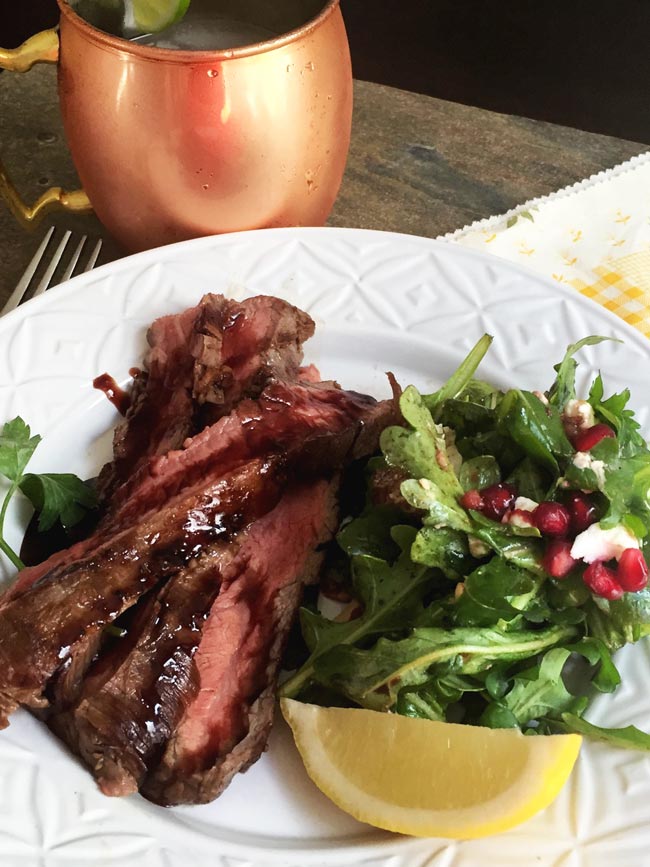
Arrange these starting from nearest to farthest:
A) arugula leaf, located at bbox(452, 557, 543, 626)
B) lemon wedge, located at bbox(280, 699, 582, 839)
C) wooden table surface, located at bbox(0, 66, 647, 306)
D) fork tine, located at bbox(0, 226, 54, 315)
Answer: lemon wedge, located at bbox(280, 699, 582, 839), arugula leaf, located at bbox(452, 557, 543, 626), fork tine, located at bbox(0, 226, 54, 315), wooden table surface, located at bbox(0, 66, 647, 306)

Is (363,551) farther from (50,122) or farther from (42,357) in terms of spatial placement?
(50,122)

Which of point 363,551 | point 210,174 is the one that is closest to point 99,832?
point 363,551

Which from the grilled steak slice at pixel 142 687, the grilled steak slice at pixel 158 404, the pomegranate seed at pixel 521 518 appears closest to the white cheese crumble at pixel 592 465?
the pomegranate seed at pixel 521 518

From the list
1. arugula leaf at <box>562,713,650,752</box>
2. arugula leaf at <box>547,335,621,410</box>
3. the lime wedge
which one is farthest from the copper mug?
arugula leaf at <box>562,713,650,752</box>

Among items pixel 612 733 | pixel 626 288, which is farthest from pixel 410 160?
pixel 612 733

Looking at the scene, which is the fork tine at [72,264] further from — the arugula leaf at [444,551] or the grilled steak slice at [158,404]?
the arugula leaf at [444,551]

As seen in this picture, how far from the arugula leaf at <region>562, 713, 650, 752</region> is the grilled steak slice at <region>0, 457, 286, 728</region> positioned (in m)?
0.58

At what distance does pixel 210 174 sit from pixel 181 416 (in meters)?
0.46

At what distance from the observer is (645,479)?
1332mm

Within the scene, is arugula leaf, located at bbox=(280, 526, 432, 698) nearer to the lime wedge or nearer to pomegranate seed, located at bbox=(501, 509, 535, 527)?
pomegranate seed, located at bbox=(501, 509, 535, 527)

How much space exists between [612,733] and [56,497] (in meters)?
0.96

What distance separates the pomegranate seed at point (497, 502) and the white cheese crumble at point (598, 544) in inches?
4.8

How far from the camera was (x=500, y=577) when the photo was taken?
1247 millimetres

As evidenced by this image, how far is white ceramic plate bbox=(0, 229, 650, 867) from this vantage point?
45.7 inches
